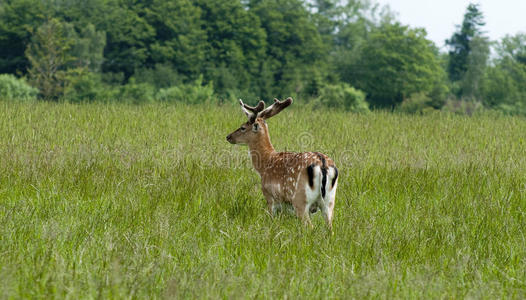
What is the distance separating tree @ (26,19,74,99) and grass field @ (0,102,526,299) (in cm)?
3564

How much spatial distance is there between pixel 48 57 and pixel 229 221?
4314 centimetres

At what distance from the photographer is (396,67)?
61156 mm

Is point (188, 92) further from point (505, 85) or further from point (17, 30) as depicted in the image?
point (505, 85)

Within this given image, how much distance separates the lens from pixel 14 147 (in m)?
7.43

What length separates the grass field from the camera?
3287 mm

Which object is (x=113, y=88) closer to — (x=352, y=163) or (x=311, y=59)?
(x=311, y=59)

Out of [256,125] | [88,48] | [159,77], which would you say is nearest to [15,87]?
[88,48]

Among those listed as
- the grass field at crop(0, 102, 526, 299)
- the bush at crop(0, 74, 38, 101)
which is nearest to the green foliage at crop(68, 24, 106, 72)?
the bush at crop(0, 74, 38, 101)

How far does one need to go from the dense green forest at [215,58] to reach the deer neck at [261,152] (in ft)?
106

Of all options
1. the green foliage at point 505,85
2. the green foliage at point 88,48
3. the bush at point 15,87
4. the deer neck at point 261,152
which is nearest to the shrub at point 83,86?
the green foliage at point 88,48

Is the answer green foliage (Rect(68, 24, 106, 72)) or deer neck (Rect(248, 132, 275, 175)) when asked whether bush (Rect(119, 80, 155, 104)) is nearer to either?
green foliage (Rect(68, 24, 106, 72))

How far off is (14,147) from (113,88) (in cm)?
3890

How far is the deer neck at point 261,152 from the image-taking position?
5.75 meters

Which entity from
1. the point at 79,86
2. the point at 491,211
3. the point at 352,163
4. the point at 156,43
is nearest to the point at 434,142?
the point at 352,163
